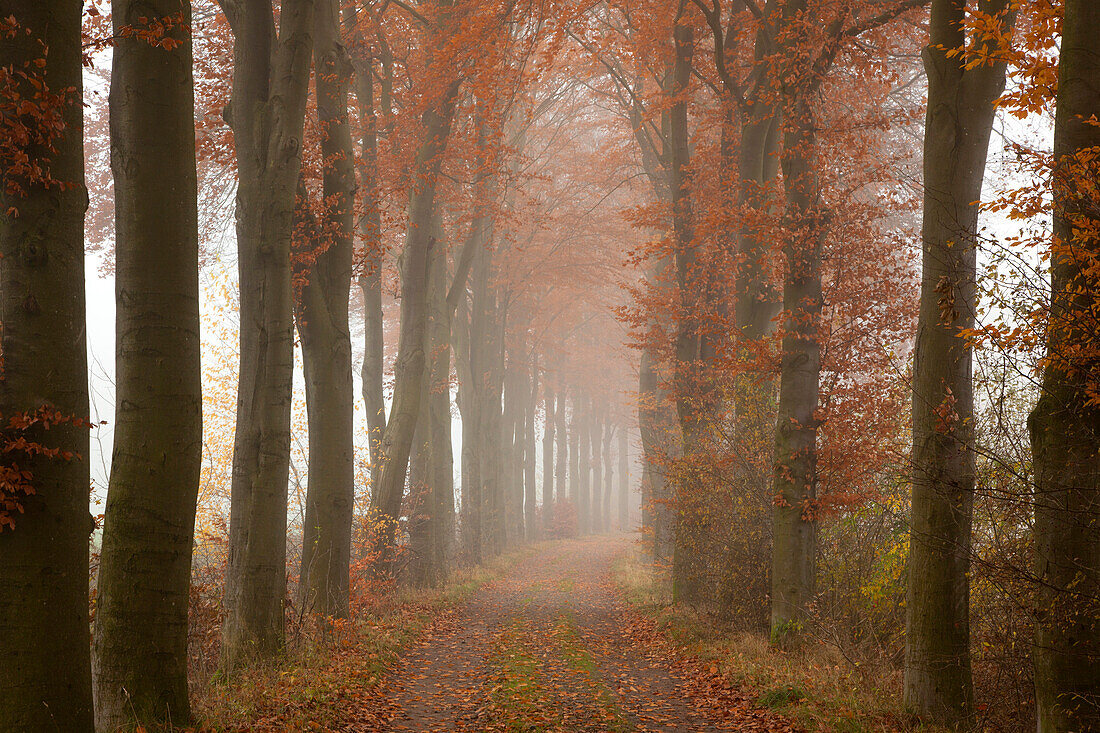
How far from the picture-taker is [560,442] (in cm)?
3938

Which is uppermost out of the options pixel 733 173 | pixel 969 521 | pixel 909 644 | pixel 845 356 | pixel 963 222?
pixel 733 173

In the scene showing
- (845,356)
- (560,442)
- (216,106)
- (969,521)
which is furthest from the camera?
(560,442)

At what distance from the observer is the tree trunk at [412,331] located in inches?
541

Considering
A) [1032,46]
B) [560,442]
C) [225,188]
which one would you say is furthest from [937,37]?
[560,442]

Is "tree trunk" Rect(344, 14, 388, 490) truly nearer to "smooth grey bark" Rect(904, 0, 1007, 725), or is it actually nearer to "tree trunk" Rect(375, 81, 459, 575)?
"tree trunk" Rect(375, 81, 459, 575)

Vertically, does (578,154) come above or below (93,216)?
above

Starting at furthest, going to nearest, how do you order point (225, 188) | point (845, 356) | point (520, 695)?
point (225, 188), point (845, 356), point (520, 695)

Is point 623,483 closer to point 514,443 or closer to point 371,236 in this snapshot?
point 514,443

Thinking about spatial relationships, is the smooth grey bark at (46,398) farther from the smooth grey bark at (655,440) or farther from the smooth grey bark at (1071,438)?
the smooth grey bark at (655,440)

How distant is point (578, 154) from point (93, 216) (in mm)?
15264

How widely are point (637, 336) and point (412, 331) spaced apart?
4.36m

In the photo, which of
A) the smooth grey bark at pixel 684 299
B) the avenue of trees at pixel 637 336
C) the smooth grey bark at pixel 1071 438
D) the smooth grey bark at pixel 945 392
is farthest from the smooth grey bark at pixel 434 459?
the smooth grey bark at pixel 1071 438

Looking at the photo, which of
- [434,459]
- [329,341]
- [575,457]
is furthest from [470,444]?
[575,457]

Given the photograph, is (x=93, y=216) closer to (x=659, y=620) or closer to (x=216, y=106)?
(x=216, y=106)
